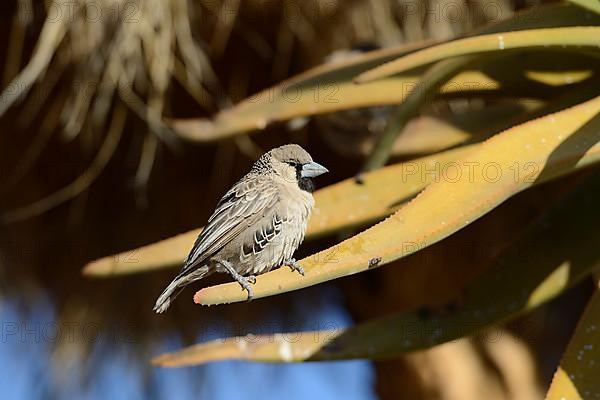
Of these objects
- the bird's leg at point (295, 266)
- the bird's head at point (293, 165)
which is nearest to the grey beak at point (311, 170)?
the bird's head at point (293, 165)

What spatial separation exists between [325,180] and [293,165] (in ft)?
3.59

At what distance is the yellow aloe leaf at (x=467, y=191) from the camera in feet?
2.86

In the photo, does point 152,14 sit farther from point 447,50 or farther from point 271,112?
point 447,50

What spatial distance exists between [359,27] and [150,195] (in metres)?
0.54

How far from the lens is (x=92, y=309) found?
2266 mm

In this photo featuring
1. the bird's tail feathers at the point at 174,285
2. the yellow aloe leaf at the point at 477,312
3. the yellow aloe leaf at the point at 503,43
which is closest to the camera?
the bird's tail feathers at the point at 174,285

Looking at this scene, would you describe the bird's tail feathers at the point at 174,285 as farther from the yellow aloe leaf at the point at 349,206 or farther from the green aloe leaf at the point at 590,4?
the green aloe leaf at the point at 590,4

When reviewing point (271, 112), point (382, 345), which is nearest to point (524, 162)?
point (382, 345)

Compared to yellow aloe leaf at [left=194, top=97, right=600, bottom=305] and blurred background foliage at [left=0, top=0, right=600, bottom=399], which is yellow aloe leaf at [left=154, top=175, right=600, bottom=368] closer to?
blurred background foliage at [left=0, top=0, right=600, bottom=399]

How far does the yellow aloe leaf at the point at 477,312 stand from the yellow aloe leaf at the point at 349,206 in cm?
11

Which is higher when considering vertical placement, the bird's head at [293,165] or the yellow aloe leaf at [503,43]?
the yellow aloe leaf at [503,43]

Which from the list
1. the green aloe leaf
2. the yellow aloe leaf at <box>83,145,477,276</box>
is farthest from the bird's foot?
the green aloe leaf

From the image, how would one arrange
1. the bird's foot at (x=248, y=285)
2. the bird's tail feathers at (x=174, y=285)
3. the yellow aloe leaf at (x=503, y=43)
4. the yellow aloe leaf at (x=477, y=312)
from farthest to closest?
the yellow aloe leaf at (x=477, y=312), the yellow aloe leaf at (x=503, y=43), the bird's tail feathers at (x=174, y=285), the bird's foot at (x=248, y=285)

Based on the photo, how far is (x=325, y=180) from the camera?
2.18 m
